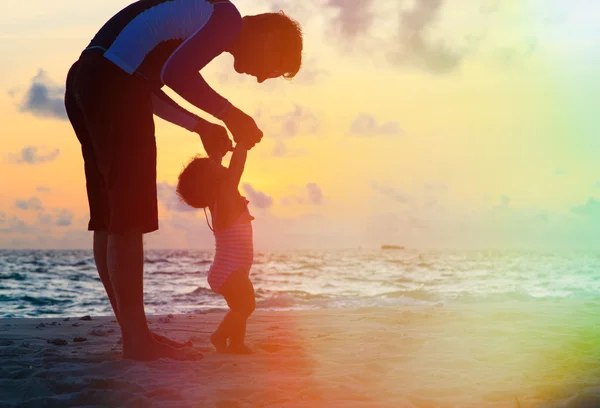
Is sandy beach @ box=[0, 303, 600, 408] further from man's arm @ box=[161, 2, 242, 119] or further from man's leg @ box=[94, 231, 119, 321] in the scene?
man's arm @ box=[161, 2, 242, 119]

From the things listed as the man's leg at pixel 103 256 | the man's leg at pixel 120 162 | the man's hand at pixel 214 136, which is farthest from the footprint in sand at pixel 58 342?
the man's hand at pixel 214 136

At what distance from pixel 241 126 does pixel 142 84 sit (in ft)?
1.93

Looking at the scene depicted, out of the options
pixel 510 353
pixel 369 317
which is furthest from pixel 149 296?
pixel 510 353

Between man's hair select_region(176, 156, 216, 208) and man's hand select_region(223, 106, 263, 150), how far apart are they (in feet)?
2.51

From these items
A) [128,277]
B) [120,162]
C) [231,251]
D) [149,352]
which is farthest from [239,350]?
[120,162]

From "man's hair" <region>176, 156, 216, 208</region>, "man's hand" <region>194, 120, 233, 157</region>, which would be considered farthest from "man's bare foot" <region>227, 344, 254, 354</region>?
"man's hand" <region>194, 120, 233, 157</region>

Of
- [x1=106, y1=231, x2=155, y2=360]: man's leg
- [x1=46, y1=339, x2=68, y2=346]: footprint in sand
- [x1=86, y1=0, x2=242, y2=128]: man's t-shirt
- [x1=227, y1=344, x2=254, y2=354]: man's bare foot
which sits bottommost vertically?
[x1=46, y1=339, x2=68, y2=346]: footprint in sand

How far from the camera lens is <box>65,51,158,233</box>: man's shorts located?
3.24 metres

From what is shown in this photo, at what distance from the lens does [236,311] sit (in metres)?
4.11

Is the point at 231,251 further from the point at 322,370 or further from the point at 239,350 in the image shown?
the point at 322,370

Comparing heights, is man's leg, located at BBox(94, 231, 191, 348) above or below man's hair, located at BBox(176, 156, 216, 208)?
below

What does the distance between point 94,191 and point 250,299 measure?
4.12 feet

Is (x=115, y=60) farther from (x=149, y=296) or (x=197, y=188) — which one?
(x=149, y=296)

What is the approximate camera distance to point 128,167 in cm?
325
